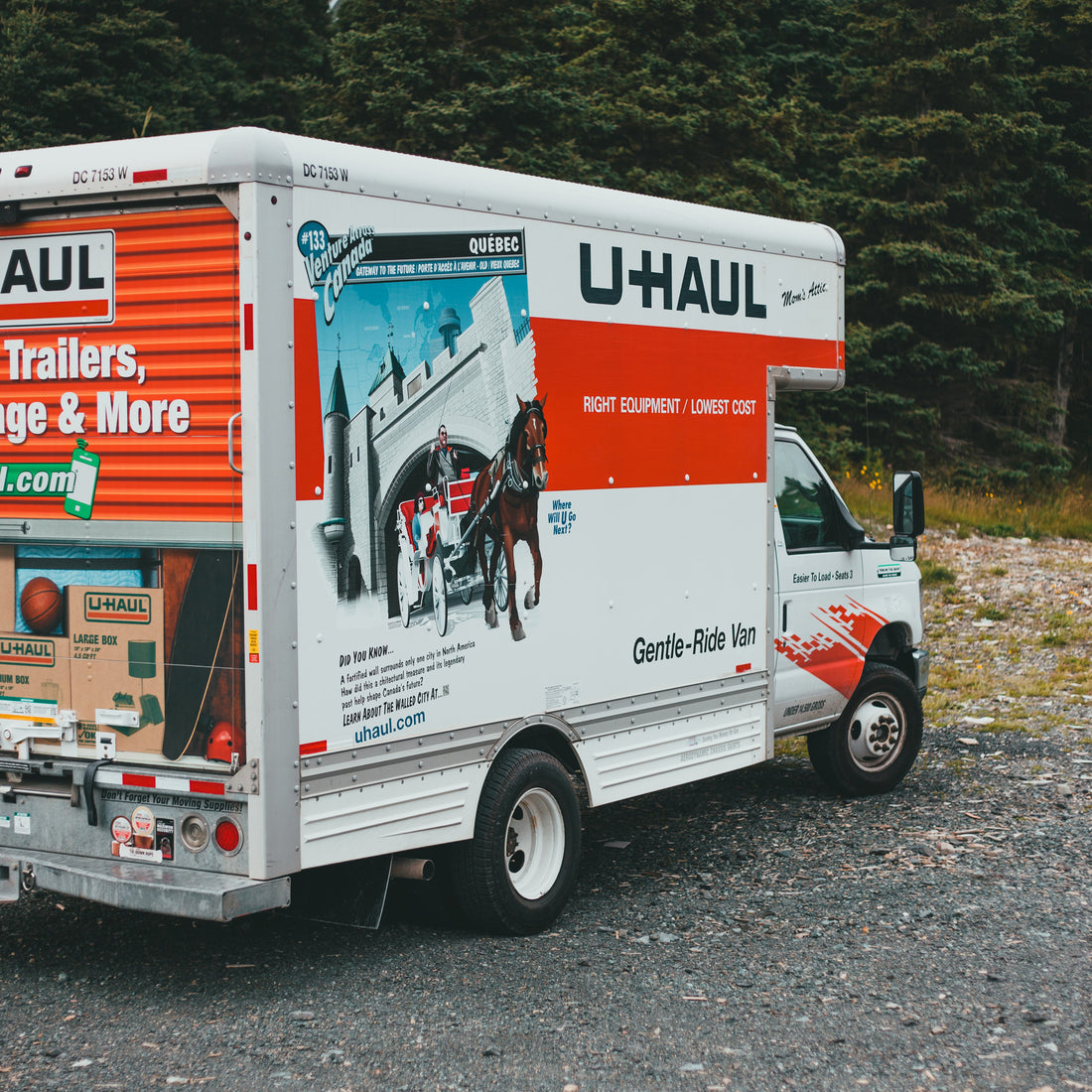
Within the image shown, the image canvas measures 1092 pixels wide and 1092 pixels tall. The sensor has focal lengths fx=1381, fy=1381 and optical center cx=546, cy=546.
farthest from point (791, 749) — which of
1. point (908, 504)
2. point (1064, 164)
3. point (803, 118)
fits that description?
point (1064, 164)

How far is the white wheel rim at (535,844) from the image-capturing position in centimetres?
597

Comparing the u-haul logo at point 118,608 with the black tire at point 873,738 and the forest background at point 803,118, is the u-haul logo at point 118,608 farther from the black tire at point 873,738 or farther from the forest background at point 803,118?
the forest background at point 803,118

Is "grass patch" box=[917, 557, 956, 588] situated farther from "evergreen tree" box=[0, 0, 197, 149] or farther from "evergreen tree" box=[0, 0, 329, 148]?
"evergreen tree" box=[0, 0, 197, 149]

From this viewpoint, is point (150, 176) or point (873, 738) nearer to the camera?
point (150, 176)

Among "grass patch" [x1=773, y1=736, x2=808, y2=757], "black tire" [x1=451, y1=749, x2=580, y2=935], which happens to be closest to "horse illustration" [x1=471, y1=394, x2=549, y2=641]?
"black tire" [x1=451, y1=749, x2=580, y2=935]

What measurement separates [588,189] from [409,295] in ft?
4.20

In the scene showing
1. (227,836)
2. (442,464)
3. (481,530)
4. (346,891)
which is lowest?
(346,891)

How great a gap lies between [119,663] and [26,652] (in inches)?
18.0

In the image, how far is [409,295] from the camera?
17.6 ft

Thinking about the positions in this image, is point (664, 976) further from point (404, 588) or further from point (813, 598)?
point (813, 598)

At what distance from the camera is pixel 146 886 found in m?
4.81

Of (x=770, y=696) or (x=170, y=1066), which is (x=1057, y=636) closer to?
(x=770, y=696)

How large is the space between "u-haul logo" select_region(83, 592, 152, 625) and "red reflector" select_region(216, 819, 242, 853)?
80 centimetres

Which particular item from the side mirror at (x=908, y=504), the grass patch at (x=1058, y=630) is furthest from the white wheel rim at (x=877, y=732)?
the grass patch at (x=1058, y=630)
